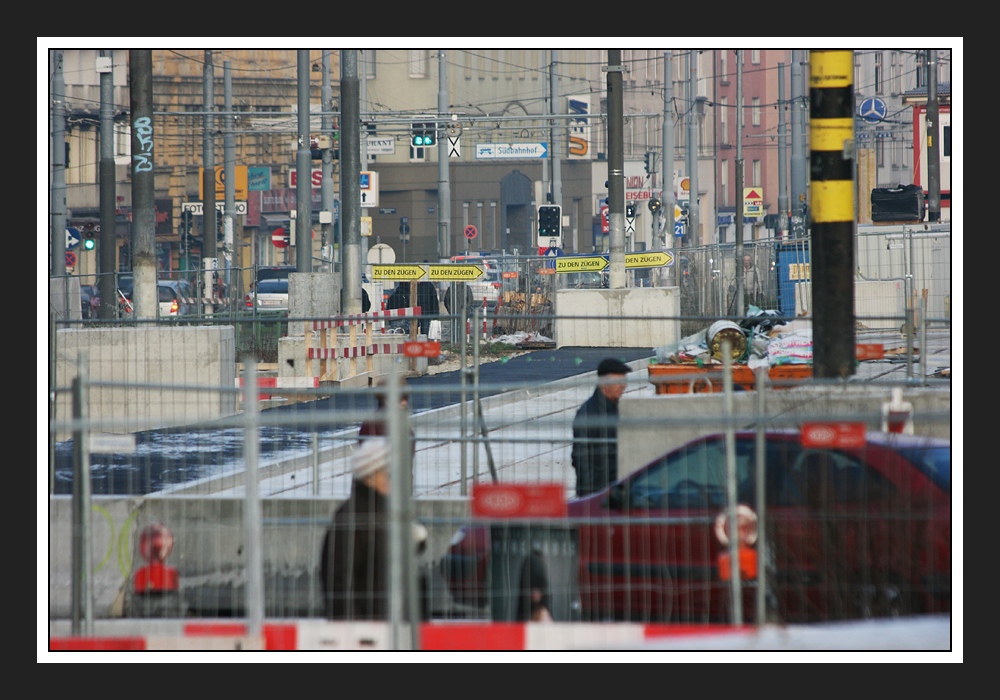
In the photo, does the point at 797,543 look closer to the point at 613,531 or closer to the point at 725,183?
the point at 613,531

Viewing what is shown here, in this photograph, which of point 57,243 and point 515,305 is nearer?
point 57,243

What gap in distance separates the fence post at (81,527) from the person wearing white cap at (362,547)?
4.86 feet

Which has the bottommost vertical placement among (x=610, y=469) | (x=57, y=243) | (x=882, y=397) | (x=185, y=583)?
(x=185, y=583)

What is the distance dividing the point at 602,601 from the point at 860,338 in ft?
28.0

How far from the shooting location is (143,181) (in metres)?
13.4

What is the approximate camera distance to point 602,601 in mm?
6207

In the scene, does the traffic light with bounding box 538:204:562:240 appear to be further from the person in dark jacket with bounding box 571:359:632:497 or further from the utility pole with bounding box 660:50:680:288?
the person in dark jacket with bounding box 571:359:632:497

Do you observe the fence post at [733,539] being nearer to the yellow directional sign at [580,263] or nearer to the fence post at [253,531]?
the fence post at [253,531]

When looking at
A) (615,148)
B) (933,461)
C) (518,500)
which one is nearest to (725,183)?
(615,148)

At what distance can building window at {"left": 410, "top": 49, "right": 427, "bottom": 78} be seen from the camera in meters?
62.1

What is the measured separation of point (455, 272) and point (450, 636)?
1347cm

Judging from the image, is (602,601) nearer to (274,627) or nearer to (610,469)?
(274,627)

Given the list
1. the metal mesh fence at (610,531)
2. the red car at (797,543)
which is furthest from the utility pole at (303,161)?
the red car at (797,543)

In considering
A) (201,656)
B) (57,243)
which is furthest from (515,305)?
(201,656)
